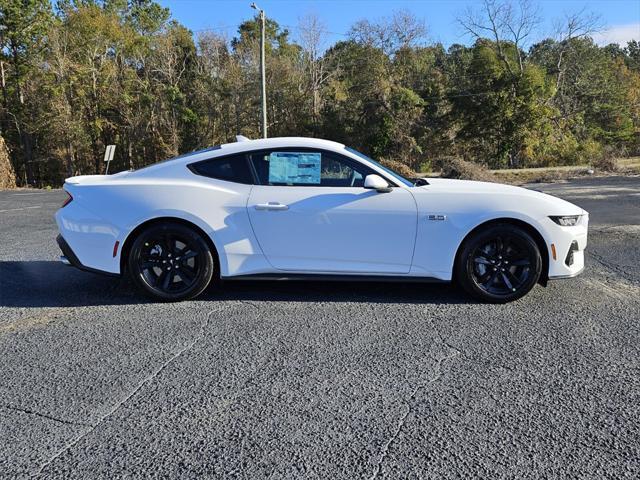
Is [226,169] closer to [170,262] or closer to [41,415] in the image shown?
[170,262]

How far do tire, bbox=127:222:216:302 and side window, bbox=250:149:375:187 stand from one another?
0.84m

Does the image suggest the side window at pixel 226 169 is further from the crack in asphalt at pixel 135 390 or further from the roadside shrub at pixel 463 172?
the roadside shrub at pixel 463 172

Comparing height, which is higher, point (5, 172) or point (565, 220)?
point (5, 172)

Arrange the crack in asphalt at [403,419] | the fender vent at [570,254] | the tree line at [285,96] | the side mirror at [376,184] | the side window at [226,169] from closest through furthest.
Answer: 1. the crack in asphalt at [403,419]
2. the side mirror at [376,184]
3. the fender vent at [570,254]
4. the side window at [226,169]
5. the tree line at [285,96]

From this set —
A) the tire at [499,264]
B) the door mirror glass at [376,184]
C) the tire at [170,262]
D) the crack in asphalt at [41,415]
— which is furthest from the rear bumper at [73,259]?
the tire at [499,264]

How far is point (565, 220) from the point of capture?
14.6ft

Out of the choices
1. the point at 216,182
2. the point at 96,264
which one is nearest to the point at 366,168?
the point at 216,182

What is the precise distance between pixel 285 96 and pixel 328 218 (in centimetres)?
3459

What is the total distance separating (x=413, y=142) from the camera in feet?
108

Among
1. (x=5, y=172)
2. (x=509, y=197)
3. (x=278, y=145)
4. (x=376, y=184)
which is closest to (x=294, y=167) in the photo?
(x=278, y=145)

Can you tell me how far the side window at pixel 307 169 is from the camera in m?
4.56

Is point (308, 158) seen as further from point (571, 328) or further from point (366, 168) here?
point (571, 328)

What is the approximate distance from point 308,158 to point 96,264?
213cm

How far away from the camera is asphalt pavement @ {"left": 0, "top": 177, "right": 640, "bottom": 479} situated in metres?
2.36
